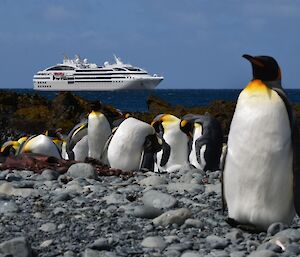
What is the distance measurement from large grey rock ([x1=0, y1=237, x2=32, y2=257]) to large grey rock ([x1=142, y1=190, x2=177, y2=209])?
1.74 m

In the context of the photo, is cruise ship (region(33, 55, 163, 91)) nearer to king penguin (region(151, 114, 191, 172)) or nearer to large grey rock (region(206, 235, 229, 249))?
king penguin (region(151, 114, 191, 172))

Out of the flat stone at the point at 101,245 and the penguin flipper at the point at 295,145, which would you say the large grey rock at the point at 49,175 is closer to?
the flat stone at the point at 101,245

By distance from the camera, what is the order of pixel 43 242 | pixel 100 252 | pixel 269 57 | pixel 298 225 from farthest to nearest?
1. pixel 298 225
2. pixel 269 57
3. pixel 43 242
4. pixel 100 252

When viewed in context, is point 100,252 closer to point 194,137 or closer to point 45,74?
point 194,137

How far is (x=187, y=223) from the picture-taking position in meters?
5.34

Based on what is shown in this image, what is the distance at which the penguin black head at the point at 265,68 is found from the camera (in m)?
5.18

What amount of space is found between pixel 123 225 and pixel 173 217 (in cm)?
39

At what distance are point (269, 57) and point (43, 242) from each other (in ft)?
7.04

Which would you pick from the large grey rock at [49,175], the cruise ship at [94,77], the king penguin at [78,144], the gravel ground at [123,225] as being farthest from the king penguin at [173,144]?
the cruise ship at [94,77]

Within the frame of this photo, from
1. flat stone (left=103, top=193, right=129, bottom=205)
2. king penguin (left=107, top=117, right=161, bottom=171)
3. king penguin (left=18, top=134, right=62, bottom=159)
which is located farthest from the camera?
king penguin (left=18, top=134, right=62, bottom=159)

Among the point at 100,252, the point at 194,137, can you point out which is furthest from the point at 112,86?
the point at 100,252

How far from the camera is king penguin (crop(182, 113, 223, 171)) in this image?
10.2m

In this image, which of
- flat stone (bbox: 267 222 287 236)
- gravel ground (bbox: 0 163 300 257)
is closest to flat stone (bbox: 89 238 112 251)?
gravel ground (bbox: 0 163 300 257)

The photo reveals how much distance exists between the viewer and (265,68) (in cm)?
522
